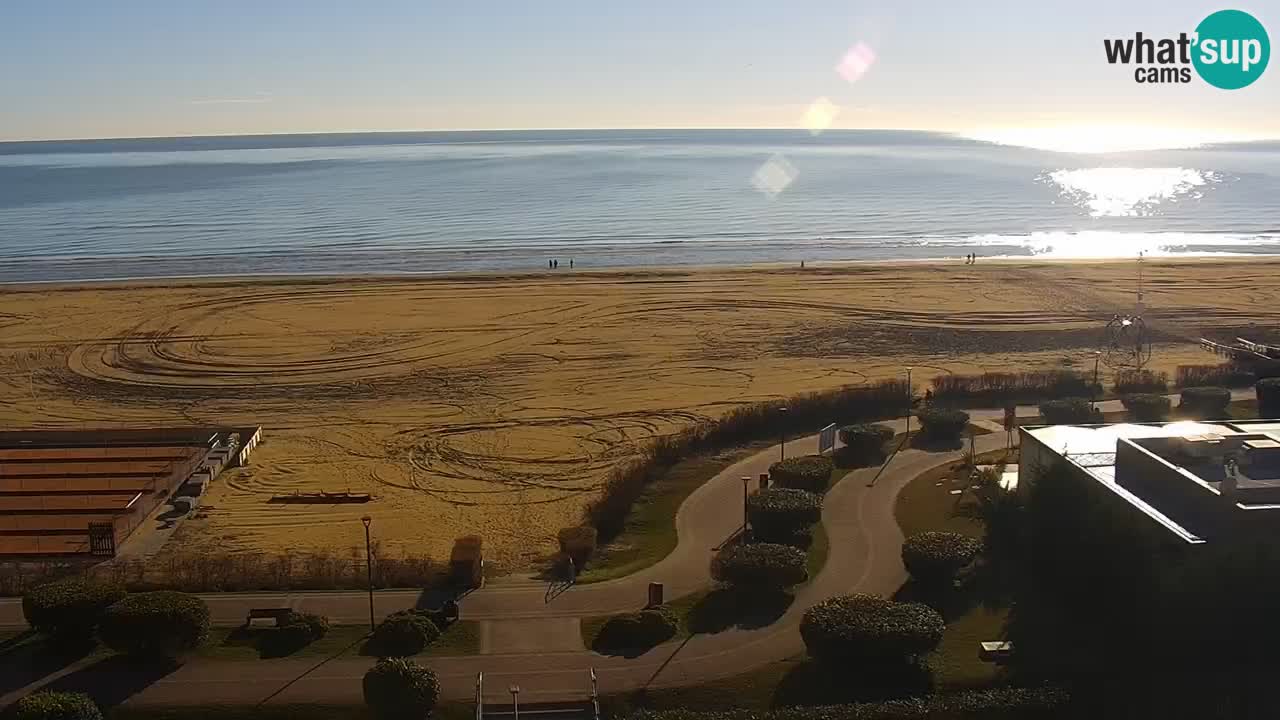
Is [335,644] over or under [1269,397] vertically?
Answer: under

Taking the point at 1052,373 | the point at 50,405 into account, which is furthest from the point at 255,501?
the point at 1052,373

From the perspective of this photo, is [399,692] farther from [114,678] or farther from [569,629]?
[114,678]

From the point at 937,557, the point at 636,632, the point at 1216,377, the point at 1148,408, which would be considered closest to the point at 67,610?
the point at 636,632

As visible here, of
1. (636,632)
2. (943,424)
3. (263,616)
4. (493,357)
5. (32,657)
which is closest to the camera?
(32,657)

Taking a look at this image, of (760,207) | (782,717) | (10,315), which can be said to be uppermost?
(760,207)

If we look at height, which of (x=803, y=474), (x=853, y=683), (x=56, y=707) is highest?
(x=803, y=474)

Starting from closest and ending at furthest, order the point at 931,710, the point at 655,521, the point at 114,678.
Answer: the point at 931,710 < the point at 114,678 < the point at 655,521

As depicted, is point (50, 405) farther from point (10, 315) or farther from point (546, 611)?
point (546, 611)
